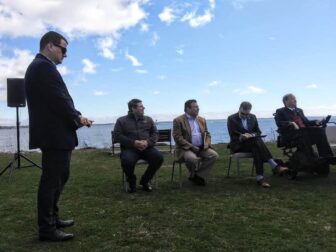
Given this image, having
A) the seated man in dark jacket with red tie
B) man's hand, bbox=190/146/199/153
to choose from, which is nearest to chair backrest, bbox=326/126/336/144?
the seated man in dark jacket with red tie

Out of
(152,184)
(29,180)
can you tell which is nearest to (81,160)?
(29,180)

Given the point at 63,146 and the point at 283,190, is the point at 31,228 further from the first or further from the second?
the point at 283,190

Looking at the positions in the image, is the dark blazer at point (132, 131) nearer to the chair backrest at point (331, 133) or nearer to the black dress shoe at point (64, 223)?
the black dress shoe at point (64, 223)

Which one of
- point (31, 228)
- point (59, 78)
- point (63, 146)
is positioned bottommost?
point (31, 228)

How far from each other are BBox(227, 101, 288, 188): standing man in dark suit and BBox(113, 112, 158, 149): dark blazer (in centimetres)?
135

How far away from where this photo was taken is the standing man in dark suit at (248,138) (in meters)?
6.52

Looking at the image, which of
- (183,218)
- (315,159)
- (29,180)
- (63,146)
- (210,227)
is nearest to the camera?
(63,146)

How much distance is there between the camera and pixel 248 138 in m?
6.60

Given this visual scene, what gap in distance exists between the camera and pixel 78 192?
607cm

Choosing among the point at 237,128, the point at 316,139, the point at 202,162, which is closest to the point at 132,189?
the point at 202,162

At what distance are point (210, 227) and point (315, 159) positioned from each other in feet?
9.42

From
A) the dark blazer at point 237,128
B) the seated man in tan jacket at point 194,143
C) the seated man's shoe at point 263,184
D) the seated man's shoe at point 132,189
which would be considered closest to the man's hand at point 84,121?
the seated man's shoe at point 132,189

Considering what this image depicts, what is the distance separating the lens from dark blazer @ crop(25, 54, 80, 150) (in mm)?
3662

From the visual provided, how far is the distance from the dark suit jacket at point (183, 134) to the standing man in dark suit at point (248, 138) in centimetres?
47
